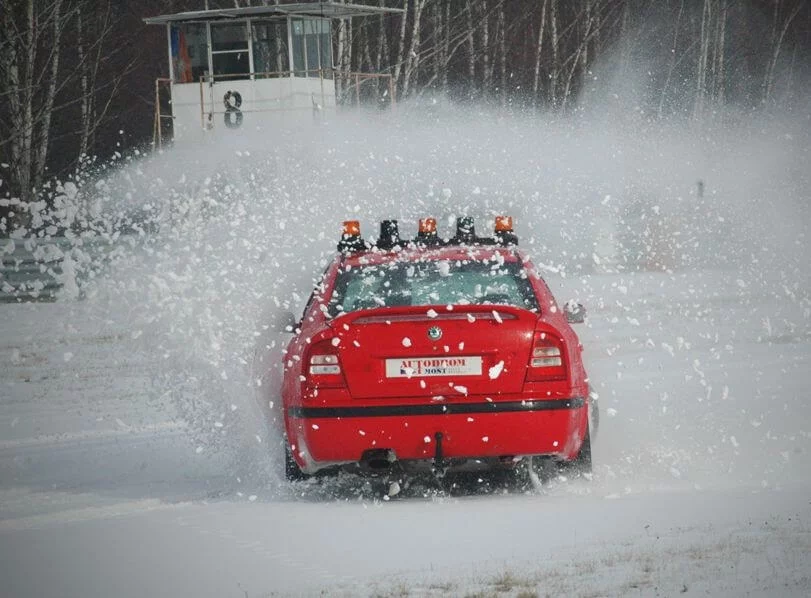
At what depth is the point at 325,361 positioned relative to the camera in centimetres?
743

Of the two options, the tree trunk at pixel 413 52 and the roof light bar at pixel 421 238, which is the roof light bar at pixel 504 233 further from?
the tree trunk at pixel 413 52

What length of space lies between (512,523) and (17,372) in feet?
30.2

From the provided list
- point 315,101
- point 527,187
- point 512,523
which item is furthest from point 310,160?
point 512,523

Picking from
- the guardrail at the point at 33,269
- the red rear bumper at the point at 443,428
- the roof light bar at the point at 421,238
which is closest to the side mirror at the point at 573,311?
the roof light bar at the point at 421,238

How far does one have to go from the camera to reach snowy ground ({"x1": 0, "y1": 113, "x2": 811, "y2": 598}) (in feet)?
19.8

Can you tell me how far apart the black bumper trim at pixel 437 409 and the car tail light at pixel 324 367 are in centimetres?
14

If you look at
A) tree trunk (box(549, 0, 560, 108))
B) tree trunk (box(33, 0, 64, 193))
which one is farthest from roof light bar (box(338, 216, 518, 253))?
tree trunk (box(549, 0, 560, 108))

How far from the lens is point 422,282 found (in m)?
8.56

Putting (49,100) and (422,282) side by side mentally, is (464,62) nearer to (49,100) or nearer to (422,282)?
(49,100)

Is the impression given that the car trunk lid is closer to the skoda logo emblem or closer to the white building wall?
the skoda logo emblem

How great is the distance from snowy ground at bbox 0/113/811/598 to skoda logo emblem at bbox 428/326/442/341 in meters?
0.91

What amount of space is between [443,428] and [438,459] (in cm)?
18

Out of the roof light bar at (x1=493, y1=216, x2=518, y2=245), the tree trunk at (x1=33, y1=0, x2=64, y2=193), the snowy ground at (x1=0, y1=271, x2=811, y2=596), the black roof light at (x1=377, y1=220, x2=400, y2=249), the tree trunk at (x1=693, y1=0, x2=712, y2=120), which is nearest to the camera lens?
the snowy ground at (x1=0, y1=271, x2=811, y2=596)

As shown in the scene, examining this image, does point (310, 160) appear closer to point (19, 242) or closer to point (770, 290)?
point (19, 242)
